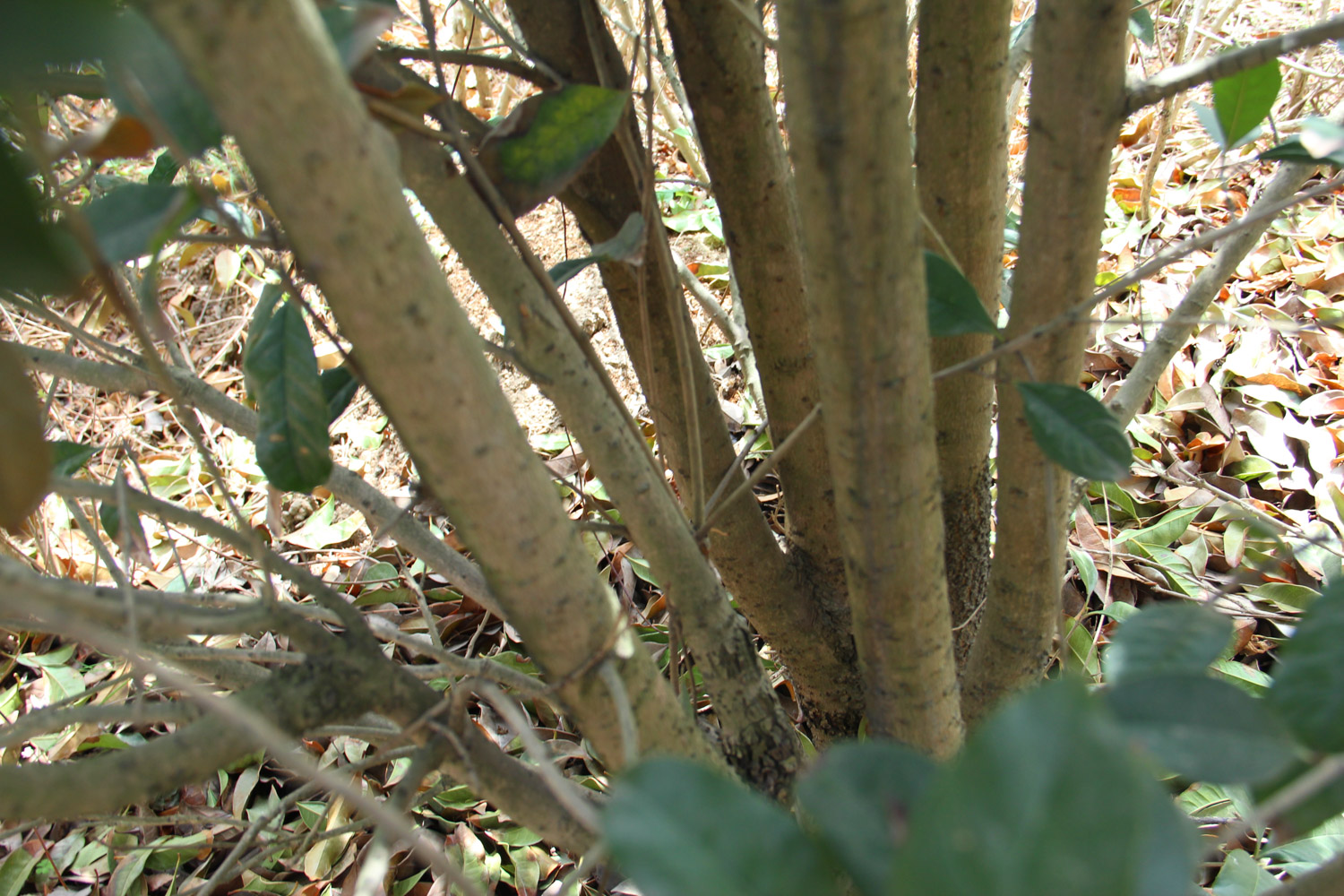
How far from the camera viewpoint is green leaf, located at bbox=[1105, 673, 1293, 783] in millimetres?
268

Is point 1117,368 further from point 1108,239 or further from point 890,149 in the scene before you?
point 890,149

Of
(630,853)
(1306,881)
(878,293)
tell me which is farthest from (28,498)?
(1306,881)

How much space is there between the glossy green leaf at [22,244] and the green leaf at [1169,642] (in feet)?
1.21

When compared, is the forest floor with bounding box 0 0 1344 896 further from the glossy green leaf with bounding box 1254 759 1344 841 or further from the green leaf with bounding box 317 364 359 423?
the glossy green leaf with bounding box 1254 759 1344 841

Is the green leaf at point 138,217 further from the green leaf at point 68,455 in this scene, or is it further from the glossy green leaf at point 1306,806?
the glossy green leaf at point 1306,806

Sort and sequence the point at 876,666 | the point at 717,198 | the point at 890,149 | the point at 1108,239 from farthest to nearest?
the point at 1108,239
the point at 717,198
the point at 876,666
the point at 890,149

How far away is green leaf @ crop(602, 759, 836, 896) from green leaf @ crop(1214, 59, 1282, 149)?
0.53 meters

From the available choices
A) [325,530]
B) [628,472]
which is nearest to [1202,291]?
[628,472]

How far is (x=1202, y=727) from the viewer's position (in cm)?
27

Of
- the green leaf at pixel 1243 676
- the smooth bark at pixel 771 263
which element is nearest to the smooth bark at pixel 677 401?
the smooth bark at pixel 771 263

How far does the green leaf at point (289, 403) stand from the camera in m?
0.45

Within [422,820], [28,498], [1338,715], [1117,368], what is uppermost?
[28,498]

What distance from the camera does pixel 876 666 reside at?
0.57 m

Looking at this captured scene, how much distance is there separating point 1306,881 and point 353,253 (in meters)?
0.54
